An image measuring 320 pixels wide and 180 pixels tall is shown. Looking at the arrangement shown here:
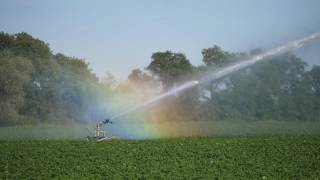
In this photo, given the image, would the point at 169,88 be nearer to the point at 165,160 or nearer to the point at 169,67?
the point at 169,67

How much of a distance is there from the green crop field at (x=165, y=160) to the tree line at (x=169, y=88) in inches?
1796

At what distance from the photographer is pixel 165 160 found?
21.5 m

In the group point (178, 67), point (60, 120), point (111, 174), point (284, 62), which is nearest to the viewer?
point (111, 174)

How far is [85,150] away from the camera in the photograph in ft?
A: 80.3

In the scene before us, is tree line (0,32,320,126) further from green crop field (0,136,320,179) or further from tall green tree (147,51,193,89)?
green crop field (0,136,320,179)

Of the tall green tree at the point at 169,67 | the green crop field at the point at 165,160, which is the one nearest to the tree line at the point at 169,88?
the tall green tree at the point at 169,67

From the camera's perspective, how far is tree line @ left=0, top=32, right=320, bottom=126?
7356 cm

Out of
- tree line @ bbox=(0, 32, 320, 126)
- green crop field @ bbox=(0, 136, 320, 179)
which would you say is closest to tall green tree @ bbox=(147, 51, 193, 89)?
tree line @ bbox=(0, 32, 320, 126)

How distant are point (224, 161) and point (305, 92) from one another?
238ft

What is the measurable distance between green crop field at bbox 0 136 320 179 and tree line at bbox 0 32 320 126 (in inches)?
1796

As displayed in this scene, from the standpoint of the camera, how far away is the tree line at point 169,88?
241 feet

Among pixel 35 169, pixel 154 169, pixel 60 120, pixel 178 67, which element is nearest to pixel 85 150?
pixel 35 169

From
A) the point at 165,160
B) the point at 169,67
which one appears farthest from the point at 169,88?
the point at 165,160

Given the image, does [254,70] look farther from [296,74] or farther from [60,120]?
[60,120]
